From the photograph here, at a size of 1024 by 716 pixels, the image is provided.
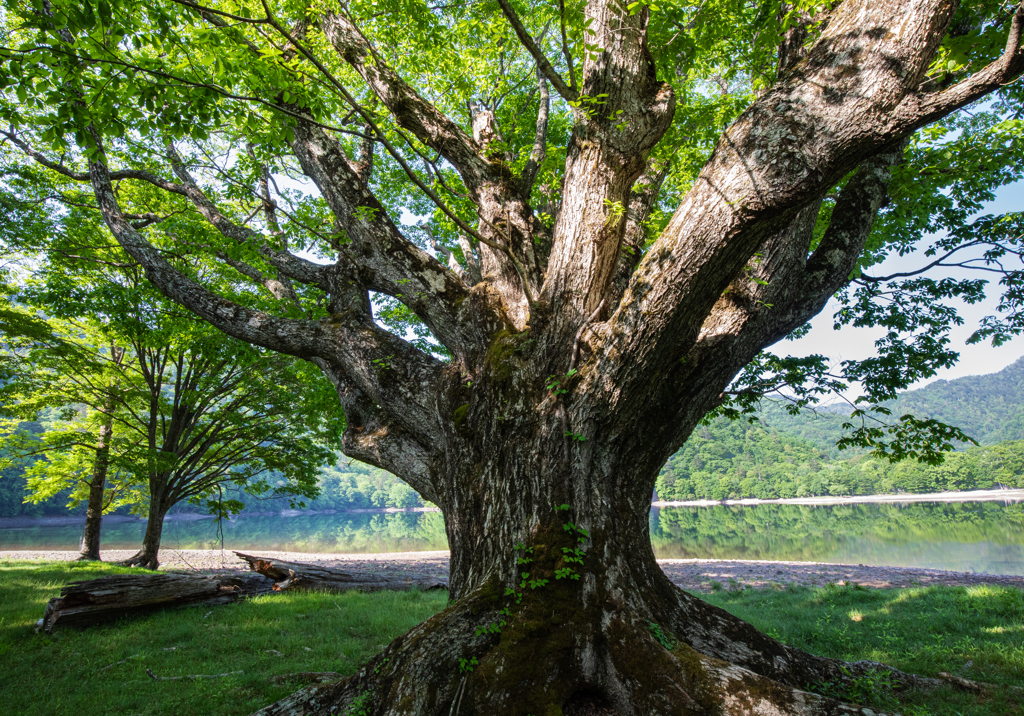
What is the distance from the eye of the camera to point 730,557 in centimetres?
2094

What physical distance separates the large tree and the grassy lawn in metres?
1.31

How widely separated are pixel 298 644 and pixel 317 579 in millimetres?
4171

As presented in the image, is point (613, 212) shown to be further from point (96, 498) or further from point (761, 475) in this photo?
point (761, 475)

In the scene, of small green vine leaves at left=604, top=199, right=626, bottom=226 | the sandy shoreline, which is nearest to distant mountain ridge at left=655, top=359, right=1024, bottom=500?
the sandy shoreline

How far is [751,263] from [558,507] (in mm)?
2558

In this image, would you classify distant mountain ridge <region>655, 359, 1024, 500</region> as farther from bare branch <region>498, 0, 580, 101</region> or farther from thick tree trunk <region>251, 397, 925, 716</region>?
bare branch <region>498, 0, 580, 101</region>

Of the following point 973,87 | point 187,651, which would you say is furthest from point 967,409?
point 187,651

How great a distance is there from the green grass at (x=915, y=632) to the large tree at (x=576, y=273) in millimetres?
460

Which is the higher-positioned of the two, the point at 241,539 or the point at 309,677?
the point at 309,677

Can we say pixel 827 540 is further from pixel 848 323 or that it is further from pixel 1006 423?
pixel 1006 423

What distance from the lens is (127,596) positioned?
6.18 m

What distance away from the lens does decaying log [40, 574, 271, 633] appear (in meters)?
5.66

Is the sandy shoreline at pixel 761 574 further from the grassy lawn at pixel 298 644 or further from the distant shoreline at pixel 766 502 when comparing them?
Answer: the distant shoreline at pixel 766 502

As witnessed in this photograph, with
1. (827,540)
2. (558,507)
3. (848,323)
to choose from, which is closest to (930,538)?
(827,540)
